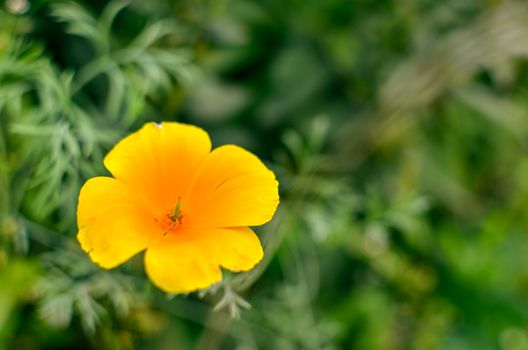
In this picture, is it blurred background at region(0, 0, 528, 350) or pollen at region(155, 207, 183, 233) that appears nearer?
pollen at region(155, 207, 183, 233)

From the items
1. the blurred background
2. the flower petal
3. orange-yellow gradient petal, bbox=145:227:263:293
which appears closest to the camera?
orange-yellow gradient petal, bbox=145:227:263:293

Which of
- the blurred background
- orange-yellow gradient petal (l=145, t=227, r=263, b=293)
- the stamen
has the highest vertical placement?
orange-yellow gradient petal (l=145, t=227, r=263, b=293)

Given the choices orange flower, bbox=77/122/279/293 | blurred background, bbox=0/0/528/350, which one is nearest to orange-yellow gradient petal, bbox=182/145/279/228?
orange flower, bbox=77/122/279/293

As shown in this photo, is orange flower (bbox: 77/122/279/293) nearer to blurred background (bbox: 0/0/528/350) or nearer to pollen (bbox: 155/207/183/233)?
pollen (bbox: 155/207/183/233)

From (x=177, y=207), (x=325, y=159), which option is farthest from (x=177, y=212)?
(x=325, y=159)

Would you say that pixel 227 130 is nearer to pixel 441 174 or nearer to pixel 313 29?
pixel 313 29

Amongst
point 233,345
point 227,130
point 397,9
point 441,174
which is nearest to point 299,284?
point 233,345

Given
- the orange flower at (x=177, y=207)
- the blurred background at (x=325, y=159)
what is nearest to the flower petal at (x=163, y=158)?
the orange flower at (x=177, y=207)

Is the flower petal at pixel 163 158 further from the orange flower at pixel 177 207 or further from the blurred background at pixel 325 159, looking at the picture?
the blurred background at pixel 325 159
